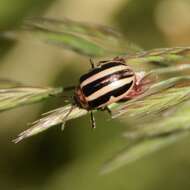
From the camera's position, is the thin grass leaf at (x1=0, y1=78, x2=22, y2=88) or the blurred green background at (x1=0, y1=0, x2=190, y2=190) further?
the blurred green background at (x1=0, y1=0, x2=190, y2=190)

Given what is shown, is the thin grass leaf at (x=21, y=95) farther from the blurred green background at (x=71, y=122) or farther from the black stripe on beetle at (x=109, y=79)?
the blurred green background at (x=71, y=122)

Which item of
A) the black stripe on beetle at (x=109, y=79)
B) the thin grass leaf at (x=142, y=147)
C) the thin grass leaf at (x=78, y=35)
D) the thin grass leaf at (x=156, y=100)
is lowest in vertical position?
the thin grass leaf at (x=156, y=100)

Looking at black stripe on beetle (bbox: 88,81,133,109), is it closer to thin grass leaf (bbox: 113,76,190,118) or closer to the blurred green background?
thin grass leaf (bbox: 113,76,190,118)

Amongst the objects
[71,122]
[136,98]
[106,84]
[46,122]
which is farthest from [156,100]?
[71,122]

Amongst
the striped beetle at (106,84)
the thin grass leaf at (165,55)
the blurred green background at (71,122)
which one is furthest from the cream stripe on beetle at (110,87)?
the blurred green background at (71,122)

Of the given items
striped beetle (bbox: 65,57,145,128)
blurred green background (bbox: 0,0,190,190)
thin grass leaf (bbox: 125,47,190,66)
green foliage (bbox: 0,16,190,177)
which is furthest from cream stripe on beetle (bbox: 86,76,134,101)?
blurred green background (bbox: 0,0,190,190)

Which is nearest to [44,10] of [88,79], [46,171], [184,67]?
[46,171]
